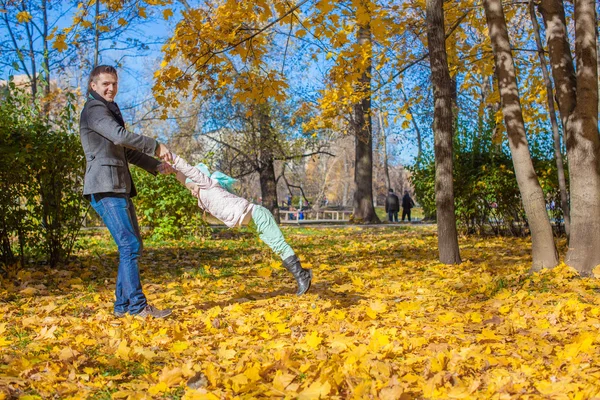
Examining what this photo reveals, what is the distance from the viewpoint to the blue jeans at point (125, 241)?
4531 millimetres

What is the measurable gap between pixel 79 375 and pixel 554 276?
4975mm

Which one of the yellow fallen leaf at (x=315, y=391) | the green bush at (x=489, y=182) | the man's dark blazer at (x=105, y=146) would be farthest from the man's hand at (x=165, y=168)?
the green bush at (x=489, y=182)

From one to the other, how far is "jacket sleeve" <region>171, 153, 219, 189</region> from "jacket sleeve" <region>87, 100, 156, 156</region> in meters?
0.32

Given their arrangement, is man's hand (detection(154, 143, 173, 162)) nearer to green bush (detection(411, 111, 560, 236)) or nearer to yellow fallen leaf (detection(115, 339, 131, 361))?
yellow fallen leaf (detection(115, 339, 131, 361))

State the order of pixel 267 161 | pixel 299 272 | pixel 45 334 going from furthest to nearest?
pixel 267 161
pixel 299 272
pixel 45 334

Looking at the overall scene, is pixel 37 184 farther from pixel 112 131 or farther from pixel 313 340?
pixel 313 340

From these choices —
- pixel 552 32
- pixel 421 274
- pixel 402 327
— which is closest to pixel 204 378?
pixel 402 327

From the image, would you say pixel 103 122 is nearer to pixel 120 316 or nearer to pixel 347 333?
pixel 120 316

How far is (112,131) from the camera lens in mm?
4398

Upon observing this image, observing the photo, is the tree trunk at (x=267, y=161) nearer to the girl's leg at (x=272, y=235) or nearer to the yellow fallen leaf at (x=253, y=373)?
the girl's leg at (x=272, y=235)

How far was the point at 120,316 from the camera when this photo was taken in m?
4.75

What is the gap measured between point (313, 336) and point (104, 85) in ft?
8.17

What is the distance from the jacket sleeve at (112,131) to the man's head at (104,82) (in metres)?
0.11

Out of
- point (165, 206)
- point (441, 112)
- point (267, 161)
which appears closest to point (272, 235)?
point (441, 112)
